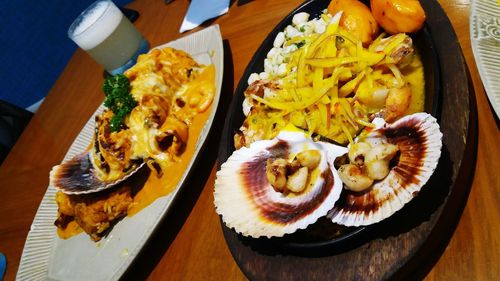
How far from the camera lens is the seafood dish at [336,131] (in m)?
0.85

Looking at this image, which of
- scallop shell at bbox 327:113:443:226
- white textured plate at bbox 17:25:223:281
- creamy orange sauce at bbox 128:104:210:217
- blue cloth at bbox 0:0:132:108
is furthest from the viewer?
blue cloth at bbox 0:0:132:108

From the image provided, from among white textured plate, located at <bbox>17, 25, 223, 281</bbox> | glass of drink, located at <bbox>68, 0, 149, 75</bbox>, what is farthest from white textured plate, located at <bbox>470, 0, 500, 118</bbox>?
glass of drink, located at <bbox>68, 0, 149, 75</bbox>

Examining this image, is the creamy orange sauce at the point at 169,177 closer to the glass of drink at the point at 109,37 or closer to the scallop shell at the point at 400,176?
the scallop shell at the point at 400,176

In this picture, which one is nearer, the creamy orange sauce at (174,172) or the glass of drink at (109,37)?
the creamy orange sauce at (174,172)

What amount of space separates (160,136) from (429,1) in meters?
1.03

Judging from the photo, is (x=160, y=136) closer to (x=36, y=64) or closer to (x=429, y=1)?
(x=429, y=1)

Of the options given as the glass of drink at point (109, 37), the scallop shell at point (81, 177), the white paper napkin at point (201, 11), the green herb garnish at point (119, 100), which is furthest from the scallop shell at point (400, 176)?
the glass of drink at point (109, 37)

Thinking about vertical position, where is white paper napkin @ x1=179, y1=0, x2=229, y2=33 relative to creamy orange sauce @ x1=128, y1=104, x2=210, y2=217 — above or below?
above

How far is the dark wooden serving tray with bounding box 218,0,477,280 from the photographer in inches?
32.7

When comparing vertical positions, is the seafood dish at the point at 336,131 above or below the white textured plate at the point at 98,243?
above

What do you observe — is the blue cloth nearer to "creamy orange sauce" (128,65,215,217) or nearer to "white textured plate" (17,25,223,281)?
"white textured plate" (17,25,223,281)

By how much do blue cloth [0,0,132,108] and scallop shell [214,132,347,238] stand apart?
3769mm

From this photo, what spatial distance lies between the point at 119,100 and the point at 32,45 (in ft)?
10.6

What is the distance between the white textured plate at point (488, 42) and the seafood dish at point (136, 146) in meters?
0.96
